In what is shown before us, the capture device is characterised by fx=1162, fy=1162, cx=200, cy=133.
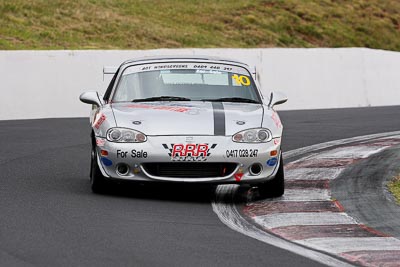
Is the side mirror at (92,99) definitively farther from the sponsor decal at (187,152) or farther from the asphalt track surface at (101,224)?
the sponsor decal at (187,152)

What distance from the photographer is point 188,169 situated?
10406mm

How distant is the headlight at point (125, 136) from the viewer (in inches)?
414

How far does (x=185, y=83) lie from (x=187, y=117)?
109 cm

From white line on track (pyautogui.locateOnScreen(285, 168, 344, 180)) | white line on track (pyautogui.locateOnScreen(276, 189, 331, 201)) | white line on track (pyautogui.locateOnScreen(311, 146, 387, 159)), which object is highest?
white line on track (pyautogui.locateOnScreen(276, 189, 331, 201))

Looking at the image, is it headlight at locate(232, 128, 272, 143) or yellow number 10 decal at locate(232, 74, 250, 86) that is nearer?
headlight at locate(232, 128, 272, 143)

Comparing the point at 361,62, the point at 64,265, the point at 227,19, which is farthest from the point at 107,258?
the point at 227,19

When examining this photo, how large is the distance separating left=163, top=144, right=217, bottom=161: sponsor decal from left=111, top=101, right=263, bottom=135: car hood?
0.45 feet

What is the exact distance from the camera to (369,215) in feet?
32.2

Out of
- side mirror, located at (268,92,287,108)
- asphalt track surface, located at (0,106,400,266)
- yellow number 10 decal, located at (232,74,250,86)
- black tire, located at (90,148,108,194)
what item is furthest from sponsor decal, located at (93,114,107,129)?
side mirror, located at (268,92,287,108)

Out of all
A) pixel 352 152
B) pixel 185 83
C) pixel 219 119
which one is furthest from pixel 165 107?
pixel 352 152

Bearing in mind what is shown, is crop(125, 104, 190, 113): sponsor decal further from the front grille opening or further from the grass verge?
the grass verge

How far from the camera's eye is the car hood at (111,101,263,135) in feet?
34.5

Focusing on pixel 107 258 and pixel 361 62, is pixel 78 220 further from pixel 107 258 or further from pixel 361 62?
pixel 361 62

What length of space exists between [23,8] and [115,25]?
2.78m
